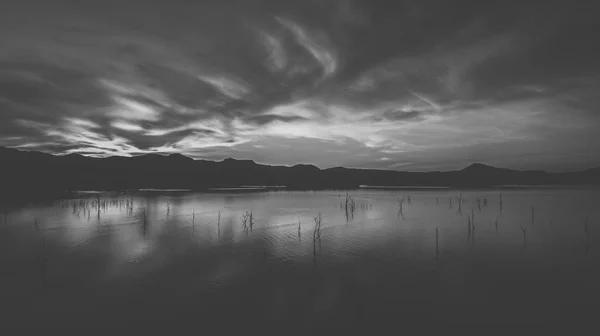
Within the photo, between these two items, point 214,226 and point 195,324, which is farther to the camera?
point 214,226

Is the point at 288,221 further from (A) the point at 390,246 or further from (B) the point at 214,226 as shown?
(A) the point at 390,246

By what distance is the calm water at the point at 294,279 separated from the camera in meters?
9.47

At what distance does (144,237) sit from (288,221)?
14.5m

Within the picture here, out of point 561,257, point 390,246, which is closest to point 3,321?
point 390,246

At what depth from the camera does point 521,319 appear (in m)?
9.38

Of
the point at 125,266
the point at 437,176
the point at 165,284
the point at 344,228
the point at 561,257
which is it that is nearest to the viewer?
the point at 165,284

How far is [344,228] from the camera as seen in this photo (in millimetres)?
26922

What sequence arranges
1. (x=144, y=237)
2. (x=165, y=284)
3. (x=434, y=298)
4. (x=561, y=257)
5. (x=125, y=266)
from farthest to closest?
1. (x=144, y=237)
2. (x=561, y=257)
3. (x=125, y=266)
4. (x=165, y=284)
5. (x=434, y=298)

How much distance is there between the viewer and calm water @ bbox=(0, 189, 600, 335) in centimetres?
947

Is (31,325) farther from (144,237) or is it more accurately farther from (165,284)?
(144,237)

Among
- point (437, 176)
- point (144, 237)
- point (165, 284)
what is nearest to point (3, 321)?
point (165, 284)

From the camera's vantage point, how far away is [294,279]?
1307cm

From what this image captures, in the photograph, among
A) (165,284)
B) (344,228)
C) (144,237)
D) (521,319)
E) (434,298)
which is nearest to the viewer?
(521,319)

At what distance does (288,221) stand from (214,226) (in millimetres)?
8141
